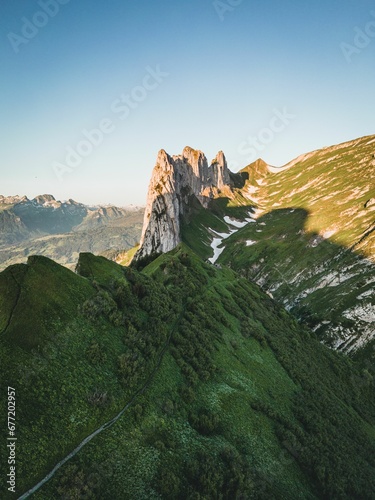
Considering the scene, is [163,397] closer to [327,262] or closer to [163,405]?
[163,405]

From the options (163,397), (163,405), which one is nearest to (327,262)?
(163,397)

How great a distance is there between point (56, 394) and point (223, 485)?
12.0 meters

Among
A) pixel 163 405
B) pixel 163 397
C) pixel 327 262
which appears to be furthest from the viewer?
pixel 327 262

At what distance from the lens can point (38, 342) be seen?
1766 centimetres

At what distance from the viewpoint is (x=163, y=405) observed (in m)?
20.3

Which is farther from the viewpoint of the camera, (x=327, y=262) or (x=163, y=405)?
(x=327, y=262)

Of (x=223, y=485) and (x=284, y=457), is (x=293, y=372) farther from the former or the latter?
(x=223, y=485)

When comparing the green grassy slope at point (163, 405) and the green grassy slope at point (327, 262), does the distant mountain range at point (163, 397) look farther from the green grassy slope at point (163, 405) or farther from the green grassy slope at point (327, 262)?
the green grassy slope at point (327, 262)

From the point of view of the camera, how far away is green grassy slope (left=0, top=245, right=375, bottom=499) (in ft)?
49.5

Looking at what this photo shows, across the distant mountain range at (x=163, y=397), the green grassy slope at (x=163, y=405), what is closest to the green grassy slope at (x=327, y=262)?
the distant mountain range at (x=163, y=397)

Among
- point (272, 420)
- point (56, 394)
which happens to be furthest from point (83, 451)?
point (272, 420)

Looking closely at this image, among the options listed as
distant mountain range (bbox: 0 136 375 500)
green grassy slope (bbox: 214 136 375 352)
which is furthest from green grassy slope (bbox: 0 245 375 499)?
green grassy slope (bbox: 214 136 375 352)

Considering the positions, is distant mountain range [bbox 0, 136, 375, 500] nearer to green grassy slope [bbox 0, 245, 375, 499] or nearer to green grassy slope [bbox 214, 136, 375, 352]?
green grassy slope [bbox 0, 245, 375, 499]

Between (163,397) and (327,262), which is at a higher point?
(327,262)
